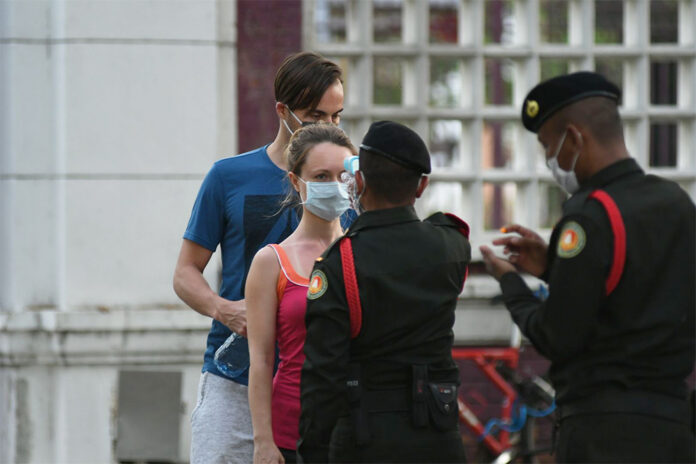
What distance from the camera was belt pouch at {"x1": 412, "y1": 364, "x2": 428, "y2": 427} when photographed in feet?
9.60

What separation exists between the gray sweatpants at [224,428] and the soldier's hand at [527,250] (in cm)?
117

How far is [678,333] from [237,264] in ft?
5.00

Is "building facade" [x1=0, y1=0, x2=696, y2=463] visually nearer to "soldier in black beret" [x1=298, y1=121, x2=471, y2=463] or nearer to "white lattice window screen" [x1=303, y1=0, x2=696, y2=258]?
"white lattice window screen" [x1=303, y1=0, x2=696, y2=258]

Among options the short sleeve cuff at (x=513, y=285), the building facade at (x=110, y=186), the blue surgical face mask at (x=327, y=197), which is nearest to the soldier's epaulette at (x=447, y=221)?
the short sleeve cuff at (x=513, y=285)

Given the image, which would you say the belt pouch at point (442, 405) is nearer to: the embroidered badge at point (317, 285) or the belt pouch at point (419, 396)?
the belt pouch at point (419, 396)

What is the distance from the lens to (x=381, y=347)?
294 cm

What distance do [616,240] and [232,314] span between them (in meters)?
1.32

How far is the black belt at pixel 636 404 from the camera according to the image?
2.77 metres

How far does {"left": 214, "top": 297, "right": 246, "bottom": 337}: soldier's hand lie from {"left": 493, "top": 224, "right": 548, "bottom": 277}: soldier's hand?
3.21 ft

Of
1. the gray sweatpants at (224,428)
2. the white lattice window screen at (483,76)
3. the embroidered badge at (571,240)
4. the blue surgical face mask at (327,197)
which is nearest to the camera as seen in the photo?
the embroidered badge at (571,240)

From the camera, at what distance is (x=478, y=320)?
23.7 feet

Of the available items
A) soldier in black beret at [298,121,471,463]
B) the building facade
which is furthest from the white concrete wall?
soldier in black beret at [298,121,471,463]

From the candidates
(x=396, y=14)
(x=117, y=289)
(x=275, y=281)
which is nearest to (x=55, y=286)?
(x=117, y=289)

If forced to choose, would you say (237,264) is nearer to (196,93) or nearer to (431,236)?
(431,236)
